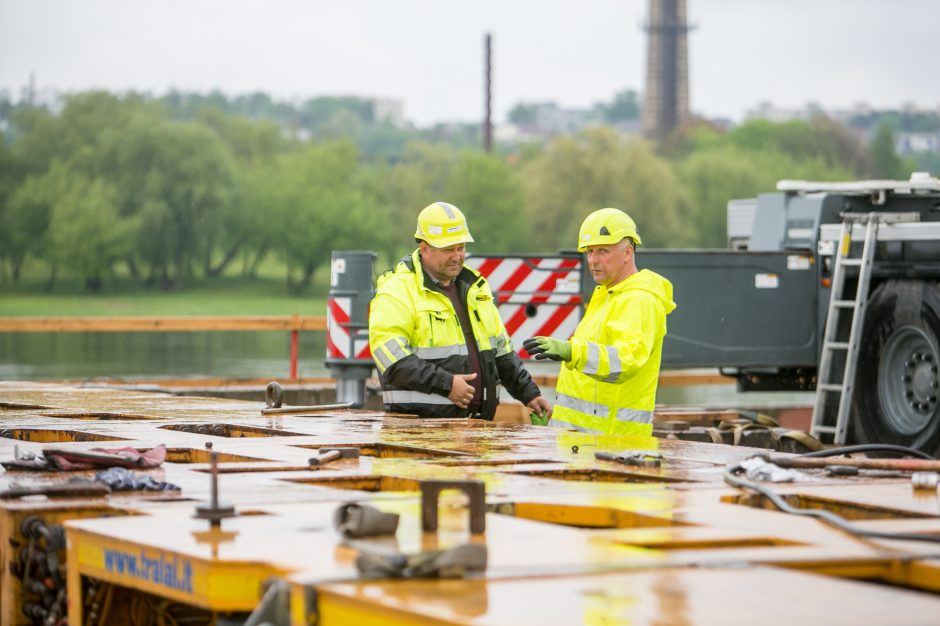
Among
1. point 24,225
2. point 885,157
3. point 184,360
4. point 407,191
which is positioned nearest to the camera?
point 184,360

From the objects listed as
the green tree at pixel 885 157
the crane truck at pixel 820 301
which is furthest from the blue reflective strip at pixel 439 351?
the green tree at pixel 885 157

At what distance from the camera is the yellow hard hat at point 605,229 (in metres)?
8.66

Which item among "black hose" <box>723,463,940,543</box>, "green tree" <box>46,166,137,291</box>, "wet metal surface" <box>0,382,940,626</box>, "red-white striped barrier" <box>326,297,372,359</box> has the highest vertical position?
"green tree" <box>46,166,137,291</box>

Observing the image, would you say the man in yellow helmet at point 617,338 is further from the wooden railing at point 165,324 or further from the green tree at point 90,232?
the green tree at point 90,232

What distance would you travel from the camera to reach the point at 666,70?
137500 mm

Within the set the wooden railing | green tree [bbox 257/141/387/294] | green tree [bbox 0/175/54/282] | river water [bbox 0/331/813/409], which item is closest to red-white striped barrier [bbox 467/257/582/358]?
the wooden railing

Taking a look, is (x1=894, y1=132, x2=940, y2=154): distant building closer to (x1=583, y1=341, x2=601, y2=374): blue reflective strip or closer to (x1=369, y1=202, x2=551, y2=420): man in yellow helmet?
(x1=369, y1=202, x2=551, y2=420): man in yellow helmet

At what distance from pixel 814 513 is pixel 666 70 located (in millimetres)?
134636

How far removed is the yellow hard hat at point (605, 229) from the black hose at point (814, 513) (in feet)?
8.42

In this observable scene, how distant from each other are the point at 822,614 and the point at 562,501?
1793 mm

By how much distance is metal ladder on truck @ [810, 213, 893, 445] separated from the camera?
12.3 m

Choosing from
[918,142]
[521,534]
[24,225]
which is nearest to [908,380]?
[521,534]

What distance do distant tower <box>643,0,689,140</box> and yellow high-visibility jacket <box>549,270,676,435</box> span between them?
126m

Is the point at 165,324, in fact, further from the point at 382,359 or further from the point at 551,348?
the point at 551,348
